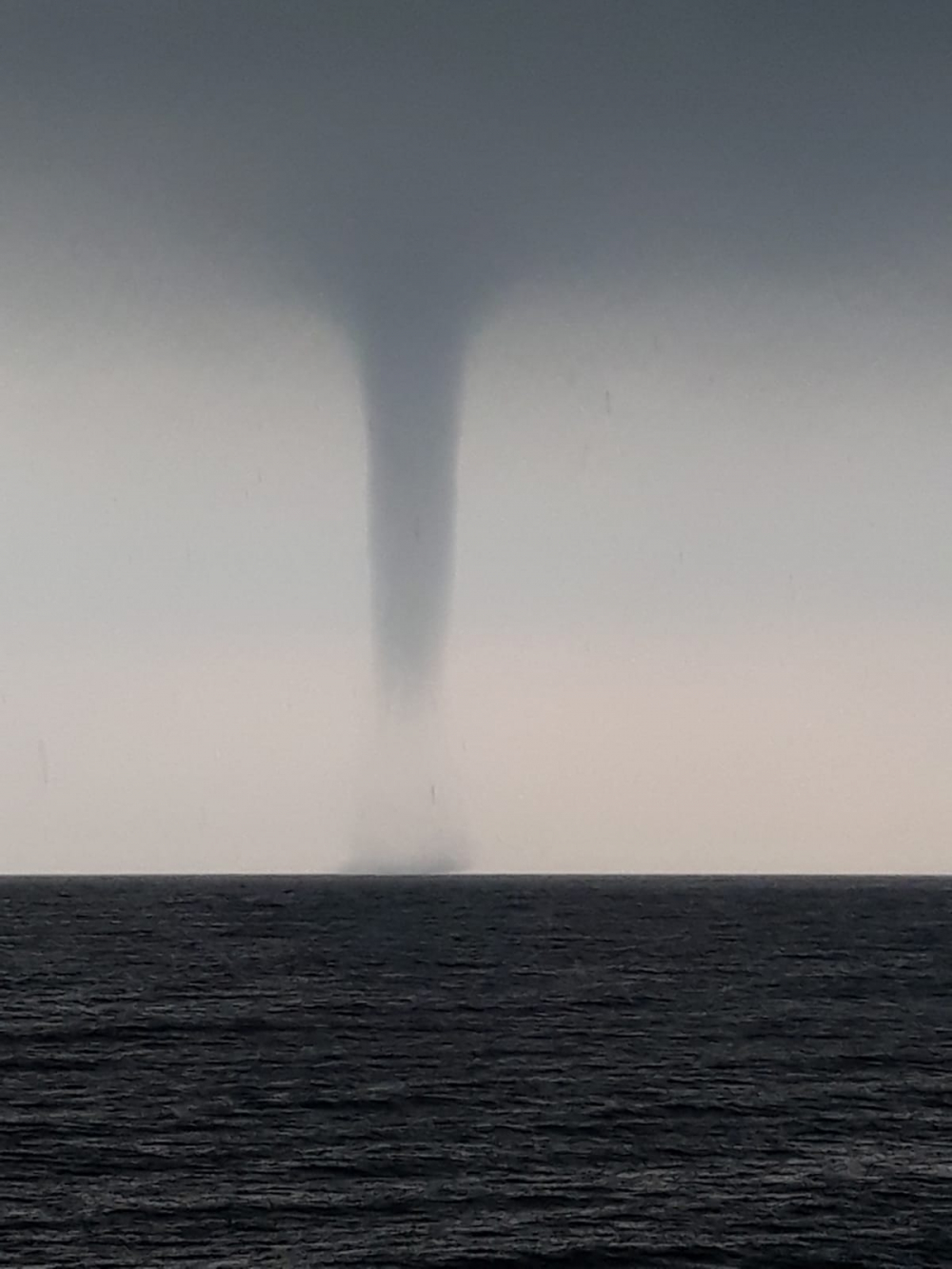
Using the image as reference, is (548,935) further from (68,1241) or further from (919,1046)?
(68,1241)

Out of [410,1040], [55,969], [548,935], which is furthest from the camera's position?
[548,935]

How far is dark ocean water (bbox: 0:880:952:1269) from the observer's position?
3503cm

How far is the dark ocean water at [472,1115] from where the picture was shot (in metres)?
35.0

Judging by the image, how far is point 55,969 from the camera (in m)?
91.9

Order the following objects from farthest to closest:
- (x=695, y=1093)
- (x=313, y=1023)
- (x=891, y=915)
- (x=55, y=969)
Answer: (x=891, y=915)
(x=55, y=969)
(x=313, y=1023)
(x=695, y=1093)

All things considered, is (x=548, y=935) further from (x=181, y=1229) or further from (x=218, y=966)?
(x=181, y=1229)

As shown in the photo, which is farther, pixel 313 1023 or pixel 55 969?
pixel 55 969

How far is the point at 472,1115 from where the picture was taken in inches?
1848

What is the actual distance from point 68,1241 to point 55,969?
6101 centimetres

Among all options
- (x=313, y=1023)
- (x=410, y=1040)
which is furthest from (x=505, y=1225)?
(x=313, y=1023)

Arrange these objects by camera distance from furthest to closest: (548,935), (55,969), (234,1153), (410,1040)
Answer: (548,935) < (55,969) < (410,1040) < (234,1153)

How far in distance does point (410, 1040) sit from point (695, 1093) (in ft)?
49.3

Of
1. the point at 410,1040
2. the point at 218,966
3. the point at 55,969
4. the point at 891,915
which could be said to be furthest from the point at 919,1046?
the point at 891,915

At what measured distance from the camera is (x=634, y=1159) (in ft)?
137
